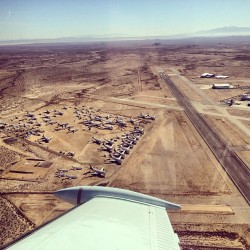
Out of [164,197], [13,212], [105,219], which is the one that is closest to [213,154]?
[164,197]

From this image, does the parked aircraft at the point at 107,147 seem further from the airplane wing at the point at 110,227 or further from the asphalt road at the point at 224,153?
the airplane wing at the point at 110,227

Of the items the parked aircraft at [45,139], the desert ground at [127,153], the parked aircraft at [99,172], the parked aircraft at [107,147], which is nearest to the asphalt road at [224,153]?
the desert ground at [127,153]

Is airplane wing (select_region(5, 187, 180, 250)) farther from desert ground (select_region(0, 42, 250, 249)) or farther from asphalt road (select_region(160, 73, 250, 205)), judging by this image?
asphalt road (select_region(160, 73, 250, 205))

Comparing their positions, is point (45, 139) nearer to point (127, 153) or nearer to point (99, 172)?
point (127, 153)

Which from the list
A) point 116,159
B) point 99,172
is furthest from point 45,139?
point 99,172

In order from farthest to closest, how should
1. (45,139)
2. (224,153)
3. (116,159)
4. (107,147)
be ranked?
(45,139) < (107,147) < (224,153) < (116,159)

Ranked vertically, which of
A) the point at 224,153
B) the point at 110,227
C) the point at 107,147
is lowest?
the point at 224,153

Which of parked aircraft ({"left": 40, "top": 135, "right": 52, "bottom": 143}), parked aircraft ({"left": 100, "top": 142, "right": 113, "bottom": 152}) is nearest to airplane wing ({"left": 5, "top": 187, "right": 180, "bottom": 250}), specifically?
parked aircraft ({"left": 100, "top": 142, "right": 113, "bottom": 152})
